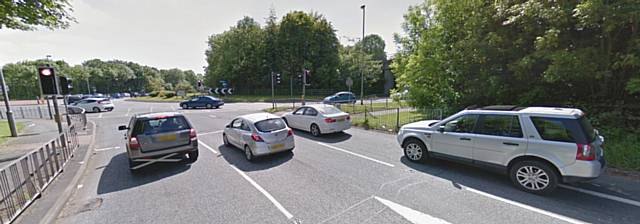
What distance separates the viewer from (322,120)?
31.8 feet

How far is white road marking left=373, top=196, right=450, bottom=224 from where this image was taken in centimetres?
360

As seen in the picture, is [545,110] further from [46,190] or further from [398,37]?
[398,37]

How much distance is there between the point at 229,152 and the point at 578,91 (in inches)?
505

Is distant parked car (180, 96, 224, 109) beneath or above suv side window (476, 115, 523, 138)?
beneath

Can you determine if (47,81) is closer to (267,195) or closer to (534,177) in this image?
(267,195)

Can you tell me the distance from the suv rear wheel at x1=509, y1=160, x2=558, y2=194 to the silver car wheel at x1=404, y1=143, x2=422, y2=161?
1.91 metres

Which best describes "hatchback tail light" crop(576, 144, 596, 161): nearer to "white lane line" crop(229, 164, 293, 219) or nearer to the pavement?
"white lane line" crop(229, 164, 293, 219)

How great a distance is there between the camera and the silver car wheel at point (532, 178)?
433 cm

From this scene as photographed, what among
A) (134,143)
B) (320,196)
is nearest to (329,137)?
(320,196)

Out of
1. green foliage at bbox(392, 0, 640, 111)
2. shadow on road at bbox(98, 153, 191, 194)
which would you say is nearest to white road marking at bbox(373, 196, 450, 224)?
shadow on road at bbox(98, 153, 191, 194)

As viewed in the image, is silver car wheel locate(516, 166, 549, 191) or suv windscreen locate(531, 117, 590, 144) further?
silver car wheel locate(516, 166, 549, 191)

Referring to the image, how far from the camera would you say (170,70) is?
121m

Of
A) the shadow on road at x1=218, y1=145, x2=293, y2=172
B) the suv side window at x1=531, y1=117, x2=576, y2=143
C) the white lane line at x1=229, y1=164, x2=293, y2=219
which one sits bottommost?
the shadow on road at x1=218, y1=145, x2=293, y2=172

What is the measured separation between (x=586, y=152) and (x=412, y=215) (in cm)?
304
